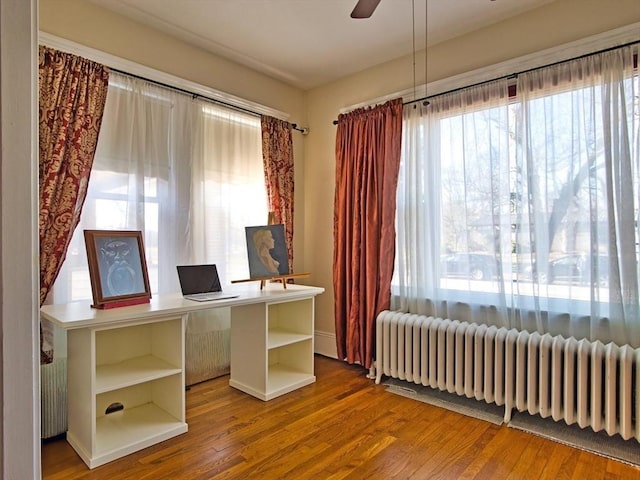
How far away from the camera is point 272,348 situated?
2.99m

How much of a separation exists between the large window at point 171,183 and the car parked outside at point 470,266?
1.68m

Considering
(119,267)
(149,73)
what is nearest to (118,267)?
(119,267)

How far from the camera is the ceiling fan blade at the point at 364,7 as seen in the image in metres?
1.78

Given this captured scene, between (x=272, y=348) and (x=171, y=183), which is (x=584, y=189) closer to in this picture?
(x=272, y=348)

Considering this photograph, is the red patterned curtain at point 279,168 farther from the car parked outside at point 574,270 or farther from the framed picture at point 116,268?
the car parked outside at point 574,270

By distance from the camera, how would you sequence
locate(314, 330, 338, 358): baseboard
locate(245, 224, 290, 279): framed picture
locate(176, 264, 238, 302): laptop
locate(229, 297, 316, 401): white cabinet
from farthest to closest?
locate(314, 330, 338, 358): baseboard, locate(245, 224, 290, 279): framed picture, locate(229, 297, 316, 401): white cabinet, locate(176, 264, 238, 302): laptop

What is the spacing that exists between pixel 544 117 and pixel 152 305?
9.11 ft

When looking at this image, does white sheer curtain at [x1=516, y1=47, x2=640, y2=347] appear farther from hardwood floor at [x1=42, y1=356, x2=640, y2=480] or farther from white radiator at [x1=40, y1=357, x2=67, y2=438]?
white radiator at [x1=40, y1=357, x2=67, y2=438]

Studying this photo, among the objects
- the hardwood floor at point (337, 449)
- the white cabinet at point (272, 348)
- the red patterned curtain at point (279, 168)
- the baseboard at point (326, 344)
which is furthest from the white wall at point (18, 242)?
the baseboard at point (326, 344)

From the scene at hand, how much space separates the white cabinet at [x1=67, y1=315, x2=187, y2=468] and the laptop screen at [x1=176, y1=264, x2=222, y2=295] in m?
0.30

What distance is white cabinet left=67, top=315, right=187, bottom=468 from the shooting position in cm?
209

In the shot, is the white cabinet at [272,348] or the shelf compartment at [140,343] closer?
the shelf compartment at [140,343]

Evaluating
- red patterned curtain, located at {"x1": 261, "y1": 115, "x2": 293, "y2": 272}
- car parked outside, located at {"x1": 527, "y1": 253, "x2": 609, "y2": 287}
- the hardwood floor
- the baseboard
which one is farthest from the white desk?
car parked outside, located at {"x1": 527, "y1": 253, "x2": 609, "y2": 287}

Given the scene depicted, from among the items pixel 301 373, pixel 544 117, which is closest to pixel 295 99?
pixel 544 117
